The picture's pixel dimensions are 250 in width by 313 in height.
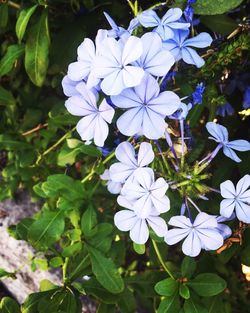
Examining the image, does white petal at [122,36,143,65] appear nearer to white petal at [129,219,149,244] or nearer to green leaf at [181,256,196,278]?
white petal at [129,219,149,244]

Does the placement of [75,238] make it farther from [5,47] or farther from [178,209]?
[5,47]

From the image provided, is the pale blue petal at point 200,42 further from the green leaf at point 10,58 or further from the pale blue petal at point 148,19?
the green leaf at point 10,58

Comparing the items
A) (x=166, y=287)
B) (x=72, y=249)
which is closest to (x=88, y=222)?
(x=72, y=249)

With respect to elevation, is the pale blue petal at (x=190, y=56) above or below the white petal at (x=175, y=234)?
above

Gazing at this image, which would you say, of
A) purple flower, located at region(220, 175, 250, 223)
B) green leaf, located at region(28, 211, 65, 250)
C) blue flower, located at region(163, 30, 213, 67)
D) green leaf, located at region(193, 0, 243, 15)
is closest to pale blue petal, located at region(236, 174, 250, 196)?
purple flower, located at region(220, 175, 250, 223)

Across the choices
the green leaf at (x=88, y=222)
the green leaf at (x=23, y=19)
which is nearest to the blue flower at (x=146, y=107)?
the green leaf at (x=88, y=222)

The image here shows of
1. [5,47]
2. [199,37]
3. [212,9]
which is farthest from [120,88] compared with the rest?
[5,47]
